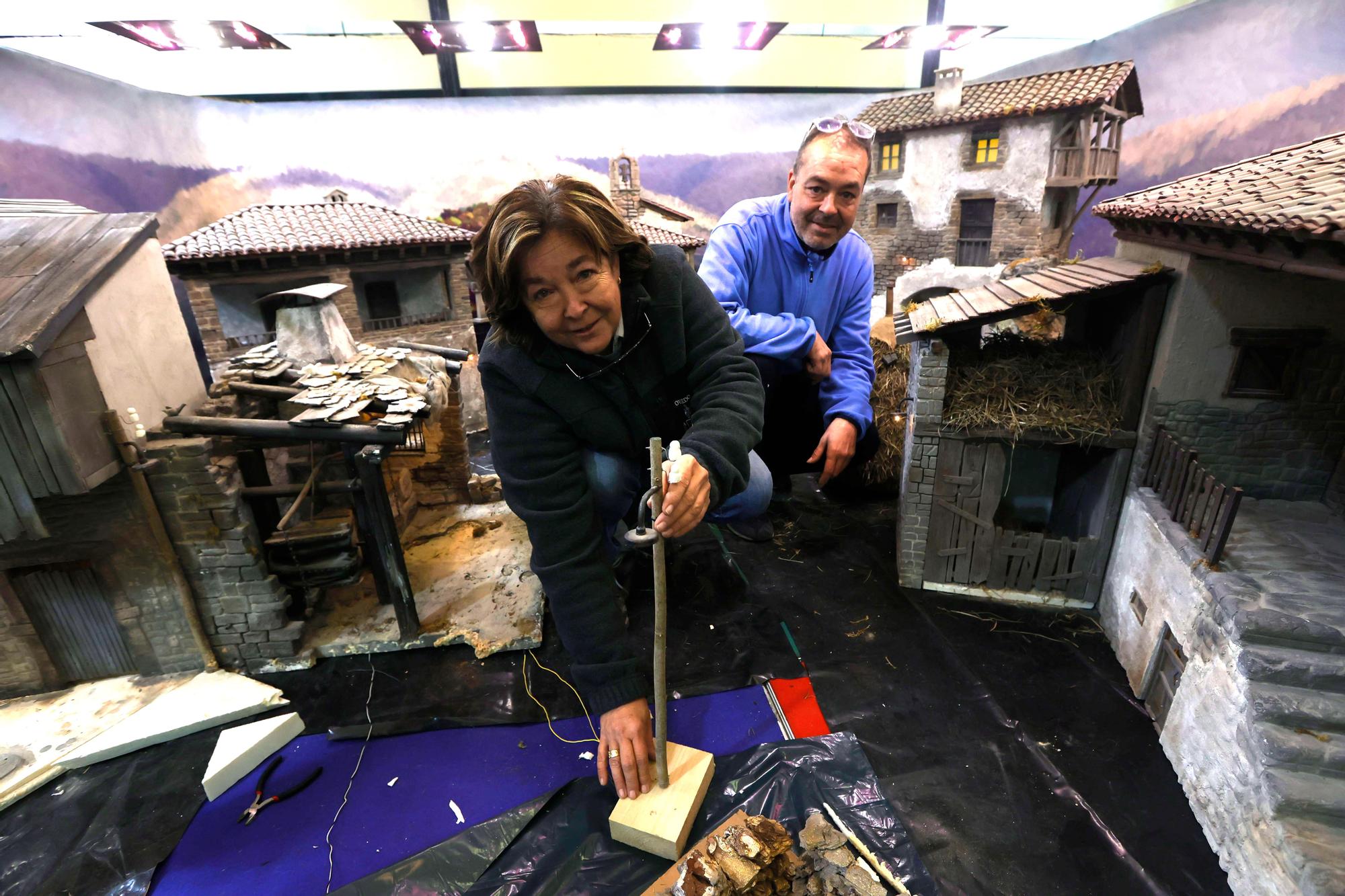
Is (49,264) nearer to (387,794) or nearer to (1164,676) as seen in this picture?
(387,794)

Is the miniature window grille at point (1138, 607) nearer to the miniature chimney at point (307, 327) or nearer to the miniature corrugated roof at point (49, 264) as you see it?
the miniature chimney at point (307, 327)

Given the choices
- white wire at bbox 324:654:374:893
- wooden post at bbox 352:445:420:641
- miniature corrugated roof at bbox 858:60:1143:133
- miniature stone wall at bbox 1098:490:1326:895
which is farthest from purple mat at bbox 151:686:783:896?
A: miniature corrugated roof at bbox 858:60:1143:133

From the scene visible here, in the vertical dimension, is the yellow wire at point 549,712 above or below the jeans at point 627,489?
below

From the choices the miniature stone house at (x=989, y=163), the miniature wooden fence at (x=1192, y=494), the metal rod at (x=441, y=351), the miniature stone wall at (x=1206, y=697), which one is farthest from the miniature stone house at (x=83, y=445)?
the miniature stone house at (x=989, y=163)

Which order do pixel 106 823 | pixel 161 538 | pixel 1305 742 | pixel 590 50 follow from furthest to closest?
1. pixel 590 50
2. pixel 161 538
3. pixel 106 823
4. pixel 1305 742

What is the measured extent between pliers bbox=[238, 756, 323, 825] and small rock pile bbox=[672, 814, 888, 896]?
2731 millimetres

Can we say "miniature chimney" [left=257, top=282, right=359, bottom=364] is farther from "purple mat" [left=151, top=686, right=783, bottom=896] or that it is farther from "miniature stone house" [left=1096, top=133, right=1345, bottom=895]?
"miniature stone house" [left=1096, top=133, right=1345, bottom=895]

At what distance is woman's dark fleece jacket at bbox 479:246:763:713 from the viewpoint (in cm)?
219

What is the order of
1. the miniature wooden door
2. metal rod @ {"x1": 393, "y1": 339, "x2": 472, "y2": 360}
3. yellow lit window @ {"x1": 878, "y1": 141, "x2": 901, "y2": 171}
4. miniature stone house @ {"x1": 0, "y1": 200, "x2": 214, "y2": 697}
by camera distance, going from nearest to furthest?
miniature stone house @ {"x1": 0, "y1": 200, "x2": 214, "y2": 697}, the miniature wooden door, metal rod @ {"x1": 393, "y1": 339, "x2": 472, "y2": 360}, yellow lit window @ {"x1": 878, "y1": 141, "x2": 901, "y2": 171}

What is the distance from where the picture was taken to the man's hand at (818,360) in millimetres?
3090

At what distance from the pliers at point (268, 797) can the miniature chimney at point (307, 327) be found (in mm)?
3812

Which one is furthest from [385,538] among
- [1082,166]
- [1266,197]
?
[1082,166]

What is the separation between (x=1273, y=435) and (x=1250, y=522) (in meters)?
0.81

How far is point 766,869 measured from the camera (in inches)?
103
